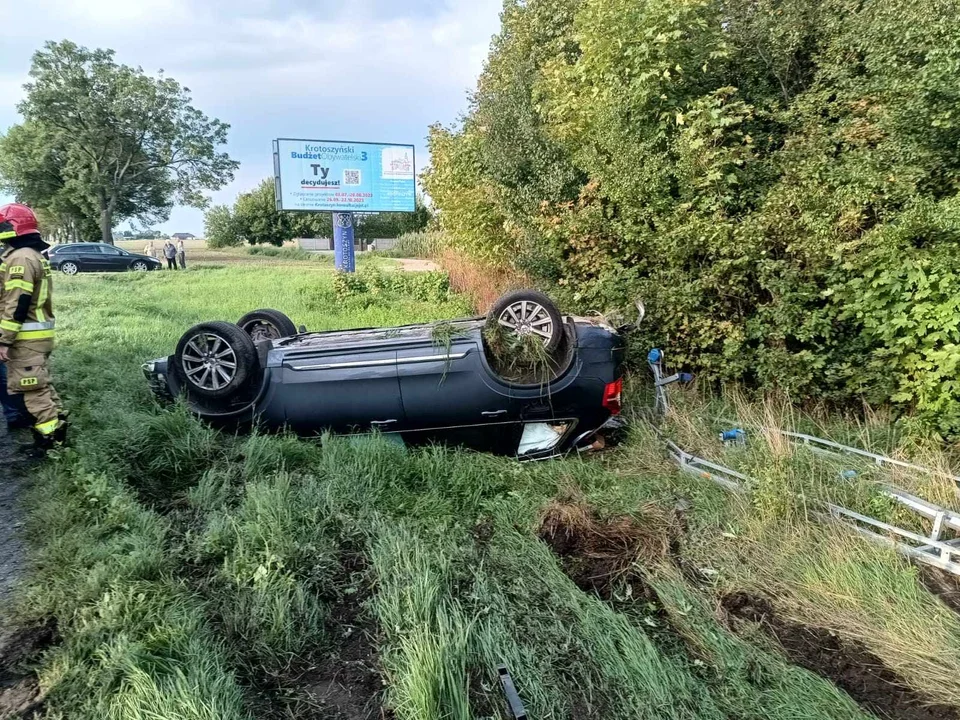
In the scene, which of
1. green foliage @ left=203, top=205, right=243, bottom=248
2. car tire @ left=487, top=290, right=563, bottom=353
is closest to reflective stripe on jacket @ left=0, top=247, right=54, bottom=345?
car tire @ left=487, top=290, right=563, bottom=353

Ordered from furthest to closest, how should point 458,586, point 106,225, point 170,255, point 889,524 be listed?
1. point 106,225
2. point 170,255
3. point 889,524
4. point 458,586

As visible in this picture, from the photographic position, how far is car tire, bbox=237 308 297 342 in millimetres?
6266

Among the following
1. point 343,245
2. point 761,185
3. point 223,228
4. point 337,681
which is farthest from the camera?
point 223,228

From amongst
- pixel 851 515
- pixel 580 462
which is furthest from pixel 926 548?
pixel 580 462

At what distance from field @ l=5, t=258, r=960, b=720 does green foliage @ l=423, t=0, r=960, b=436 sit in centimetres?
102

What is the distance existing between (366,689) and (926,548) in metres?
2.93

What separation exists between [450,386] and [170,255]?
27.2 meters

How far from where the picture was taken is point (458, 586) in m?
3.23

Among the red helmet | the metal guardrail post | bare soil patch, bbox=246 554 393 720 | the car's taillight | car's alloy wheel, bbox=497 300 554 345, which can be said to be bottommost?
bare soil patch, bbox=246 554 393 720

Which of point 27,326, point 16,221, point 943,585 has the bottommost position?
point 943,585

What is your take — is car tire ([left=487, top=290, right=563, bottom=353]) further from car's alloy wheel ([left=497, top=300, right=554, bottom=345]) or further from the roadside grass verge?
the roadside grass verge

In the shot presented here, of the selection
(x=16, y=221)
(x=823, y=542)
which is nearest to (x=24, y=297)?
(x=16, y=221)

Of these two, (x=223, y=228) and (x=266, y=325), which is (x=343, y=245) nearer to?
(x=266, y=325)

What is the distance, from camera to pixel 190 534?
3.62m
